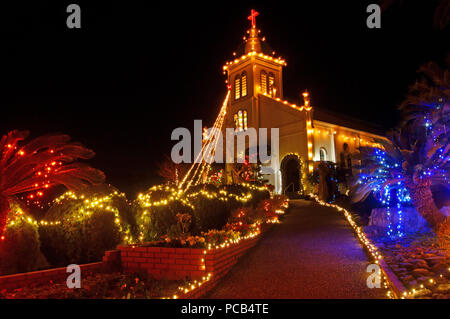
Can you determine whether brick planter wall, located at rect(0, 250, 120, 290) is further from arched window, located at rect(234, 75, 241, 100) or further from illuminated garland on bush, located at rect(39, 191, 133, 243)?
arched window, located at rect(234, 75, 241, 100)

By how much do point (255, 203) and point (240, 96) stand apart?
55.3ft

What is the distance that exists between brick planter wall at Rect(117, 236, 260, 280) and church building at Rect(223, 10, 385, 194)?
18.3 m

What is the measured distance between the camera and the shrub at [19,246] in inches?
278

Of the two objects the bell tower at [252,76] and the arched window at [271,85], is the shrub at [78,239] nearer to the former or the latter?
the bell tower at [252,76]

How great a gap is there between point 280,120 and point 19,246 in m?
24.4

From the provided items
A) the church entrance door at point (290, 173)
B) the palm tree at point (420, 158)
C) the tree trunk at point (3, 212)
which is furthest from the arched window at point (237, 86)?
the tree trunk at point (3, 212)

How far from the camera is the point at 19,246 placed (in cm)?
726

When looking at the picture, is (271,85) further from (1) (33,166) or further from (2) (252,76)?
(1) (33,166)

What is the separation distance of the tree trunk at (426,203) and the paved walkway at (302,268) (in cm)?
248

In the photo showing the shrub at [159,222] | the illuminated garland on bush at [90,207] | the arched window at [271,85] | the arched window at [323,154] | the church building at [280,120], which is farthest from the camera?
the arched window at [271,85]

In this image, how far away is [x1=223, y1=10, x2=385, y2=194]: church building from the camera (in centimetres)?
2731

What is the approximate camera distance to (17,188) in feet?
24.7

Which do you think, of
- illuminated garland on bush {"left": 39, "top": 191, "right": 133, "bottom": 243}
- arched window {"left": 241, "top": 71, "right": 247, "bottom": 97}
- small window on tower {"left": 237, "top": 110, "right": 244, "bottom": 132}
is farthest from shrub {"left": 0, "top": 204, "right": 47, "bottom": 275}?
arched window {"left": 241, "top": 71, "right": 247, "bottom": 97}
